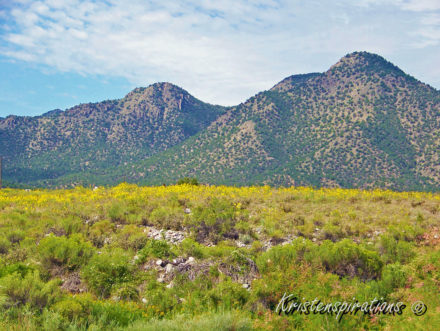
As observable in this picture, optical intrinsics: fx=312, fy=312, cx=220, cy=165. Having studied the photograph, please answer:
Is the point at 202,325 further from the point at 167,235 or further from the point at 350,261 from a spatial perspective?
the point at 167,235

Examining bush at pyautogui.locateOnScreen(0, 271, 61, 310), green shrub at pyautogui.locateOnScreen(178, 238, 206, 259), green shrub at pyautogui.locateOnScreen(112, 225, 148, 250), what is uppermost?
bush at pyautogui.locateOnScreen(0, 271, 61, 310)

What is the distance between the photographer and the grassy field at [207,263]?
18.7 feet

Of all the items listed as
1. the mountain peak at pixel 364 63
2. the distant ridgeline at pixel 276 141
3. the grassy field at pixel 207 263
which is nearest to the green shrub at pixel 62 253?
the grassy field at pixel 207 263

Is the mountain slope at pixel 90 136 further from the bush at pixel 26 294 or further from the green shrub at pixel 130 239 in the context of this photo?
the bush at pixel 26 294

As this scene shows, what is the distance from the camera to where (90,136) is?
14850 centimetres

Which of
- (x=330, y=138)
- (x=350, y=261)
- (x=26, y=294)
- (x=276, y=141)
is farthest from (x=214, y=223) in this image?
(x=276, y=141)

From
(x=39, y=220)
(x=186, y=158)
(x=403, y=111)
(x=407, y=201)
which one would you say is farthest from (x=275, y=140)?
(x=39, y=220)

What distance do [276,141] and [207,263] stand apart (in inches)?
4147

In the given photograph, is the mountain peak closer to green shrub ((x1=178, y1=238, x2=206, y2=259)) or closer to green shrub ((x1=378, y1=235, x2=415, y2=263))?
green shrub ((x1=378, y1=235, x2=415, y2=263))

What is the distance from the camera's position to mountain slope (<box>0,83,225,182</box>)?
137000 mm

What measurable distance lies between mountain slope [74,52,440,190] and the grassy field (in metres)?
73.5

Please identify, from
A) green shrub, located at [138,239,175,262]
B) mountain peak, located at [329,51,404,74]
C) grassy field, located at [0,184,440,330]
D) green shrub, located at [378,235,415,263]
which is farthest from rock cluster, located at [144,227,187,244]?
mountain peak, located at [329,51,404,74]

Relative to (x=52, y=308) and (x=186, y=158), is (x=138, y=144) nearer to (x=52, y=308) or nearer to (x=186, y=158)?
(x=186, y=158)

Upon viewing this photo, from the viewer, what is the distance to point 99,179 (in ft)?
389
